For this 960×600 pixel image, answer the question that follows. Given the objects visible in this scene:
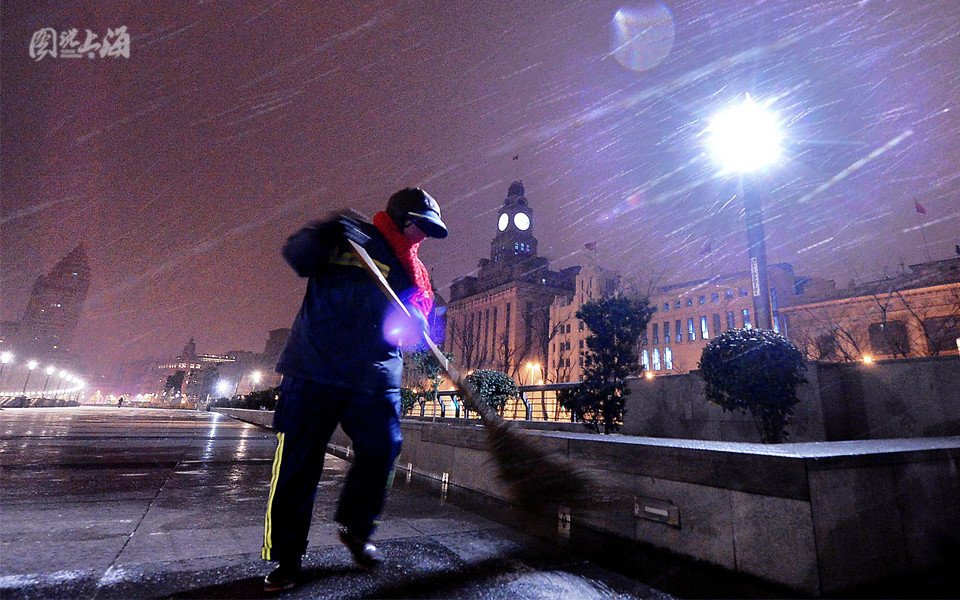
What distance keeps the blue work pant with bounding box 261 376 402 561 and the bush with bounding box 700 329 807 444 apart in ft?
13.0

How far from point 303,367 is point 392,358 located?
1.68ft

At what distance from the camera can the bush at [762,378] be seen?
16.3 ft

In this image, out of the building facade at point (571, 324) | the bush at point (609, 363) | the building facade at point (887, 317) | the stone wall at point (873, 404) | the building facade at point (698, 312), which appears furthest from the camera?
the building facade at point (571, 324)

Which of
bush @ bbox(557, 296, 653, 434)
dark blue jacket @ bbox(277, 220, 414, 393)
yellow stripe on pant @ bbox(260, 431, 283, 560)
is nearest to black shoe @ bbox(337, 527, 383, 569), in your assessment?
yellow stripe on pant @ bbox(260, 431, 283, 560)

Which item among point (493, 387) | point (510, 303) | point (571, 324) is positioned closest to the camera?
point (493, 387)

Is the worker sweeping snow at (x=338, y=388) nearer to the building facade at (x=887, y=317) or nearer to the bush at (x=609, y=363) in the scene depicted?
the bush at (x=609, y=363)

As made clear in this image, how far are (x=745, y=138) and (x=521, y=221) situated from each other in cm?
12355

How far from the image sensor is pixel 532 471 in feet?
Answer: 10.6

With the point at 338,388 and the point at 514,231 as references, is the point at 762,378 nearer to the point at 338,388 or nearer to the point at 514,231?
the point at 338,388

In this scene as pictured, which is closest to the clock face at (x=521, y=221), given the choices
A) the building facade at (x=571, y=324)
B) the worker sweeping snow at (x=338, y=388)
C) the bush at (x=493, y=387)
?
the building facade at (x=571, y=324)

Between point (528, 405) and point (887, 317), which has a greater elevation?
point (887, 317)

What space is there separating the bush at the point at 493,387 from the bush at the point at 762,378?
5161mm

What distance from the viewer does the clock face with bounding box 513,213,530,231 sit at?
132750mm

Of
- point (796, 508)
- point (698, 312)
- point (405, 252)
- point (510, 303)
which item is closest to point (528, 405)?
point (405, 252)
